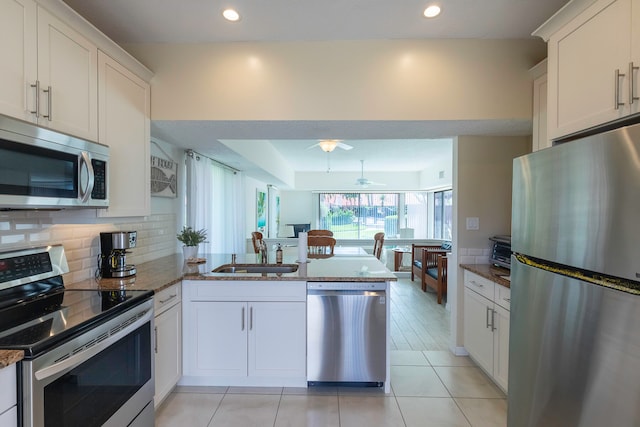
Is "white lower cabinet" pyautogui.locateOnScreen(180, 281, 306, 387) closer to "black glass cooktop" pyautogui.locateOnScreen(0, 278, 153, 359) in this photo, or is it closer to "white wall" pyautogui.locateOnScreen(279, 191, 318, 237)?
"black glass cooktop" pyautogui.locateOnScreen(0, 278, 153, 359)

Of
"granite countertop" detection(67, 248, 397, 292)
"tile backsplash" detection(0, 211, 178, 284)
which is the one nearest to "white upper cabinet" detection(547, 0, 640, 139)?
"granite countertop" detection(67, 248, 397, 292)

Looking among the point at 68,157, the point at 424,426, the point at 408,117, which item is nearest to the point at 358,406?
the point at 424,426

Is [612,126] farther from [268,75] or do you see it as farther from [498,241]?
[268,75]

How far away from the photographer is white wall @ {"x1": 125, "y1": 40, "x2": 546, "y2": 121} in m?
2.40

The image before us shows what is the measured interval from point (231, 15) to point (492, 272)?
8.90ft

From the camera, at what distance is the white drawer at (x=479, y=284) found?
2.47m

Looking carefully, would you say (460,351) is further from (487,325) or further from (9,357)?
(9,357)

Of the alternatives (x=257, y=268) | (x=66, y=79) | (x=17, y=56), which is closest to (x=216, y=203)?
(x=257, y=268)

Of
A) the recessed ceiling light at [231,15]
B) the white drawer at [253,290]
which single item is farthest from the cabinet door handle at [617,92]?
the recessed ceiling light at [231,15]

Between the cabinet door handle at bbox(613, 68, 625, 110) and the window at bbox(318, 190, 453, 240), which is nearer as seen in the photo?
the cabinet door handle at bbox(613, 68, 625, 110)

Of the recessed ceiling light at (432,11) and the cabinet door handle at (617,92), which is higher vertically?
the recessed ceiling light at (432,11)

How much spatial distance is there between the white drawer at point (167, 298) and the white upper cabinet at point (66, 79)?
103 centimetres

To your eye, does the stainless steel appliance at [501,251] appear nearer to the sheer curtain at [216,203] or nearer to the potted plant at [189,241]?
the potted plant at [189,241]

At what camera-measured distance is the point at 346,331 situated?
2338mm
